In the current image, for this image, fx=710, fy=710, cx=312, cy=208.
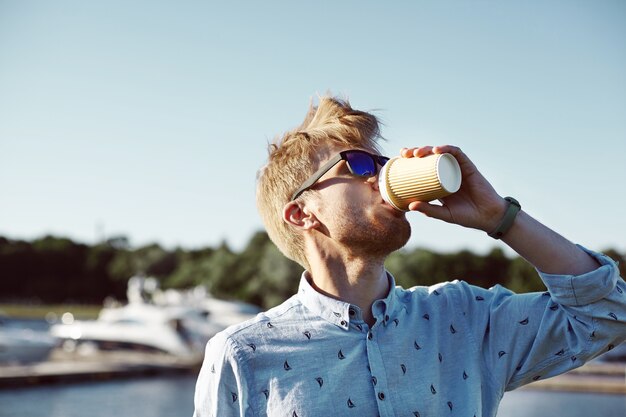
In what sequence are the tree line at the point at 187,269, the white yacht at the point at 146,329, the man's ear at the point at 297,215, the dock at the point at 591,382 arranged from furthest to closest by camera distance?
the tree line at the point at 187,269 < the white yacht at the point at 146,329 < the dock at the point at 591,382 < the man's ear at the point at 297,215

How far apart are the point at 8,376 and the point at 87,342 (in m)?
14.3

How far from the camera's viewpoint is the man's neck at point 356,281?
312 cm

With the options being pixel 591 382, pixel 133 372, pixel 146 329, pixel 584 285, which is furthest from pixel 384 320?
pixel 146 329

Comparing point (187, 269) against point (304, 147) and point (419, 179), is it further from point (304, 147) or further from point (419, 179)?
point (419, 179)

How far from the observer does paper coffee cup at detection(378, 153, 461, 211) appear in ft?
9.23

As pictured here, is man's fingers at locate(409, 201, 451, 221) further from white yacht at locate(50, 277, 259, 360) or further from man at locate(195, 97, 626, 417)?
white yacht at locate(50, 277, 259, 360)

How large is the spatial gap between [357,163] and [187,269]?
3350 inches

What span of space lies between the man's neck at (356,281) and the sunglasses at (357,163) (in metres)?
0.38

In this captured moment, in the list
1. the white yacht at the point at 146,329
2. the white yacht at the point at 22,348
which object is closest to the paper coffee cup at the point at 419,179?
the white yacht at the point at 22,348

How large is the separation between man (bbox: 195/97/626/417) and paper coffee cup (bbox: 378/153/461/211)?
0.05 meters

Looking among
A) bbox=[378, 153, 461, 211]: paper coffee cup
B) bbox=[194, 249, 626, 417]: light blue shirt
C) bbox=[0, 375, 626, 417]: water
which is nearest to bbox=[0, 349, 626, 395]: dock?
bbox=[0, 375, 626, 417]: water

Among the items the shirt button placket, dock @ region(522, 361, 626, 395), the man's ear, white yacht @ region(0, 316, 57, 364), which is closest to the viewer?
the shirt button placket

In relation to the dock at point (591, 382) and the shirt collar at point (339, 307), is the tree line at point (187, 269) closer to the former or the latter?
the dock at point (591, 382)

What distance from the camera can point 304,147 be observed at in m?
3.37
